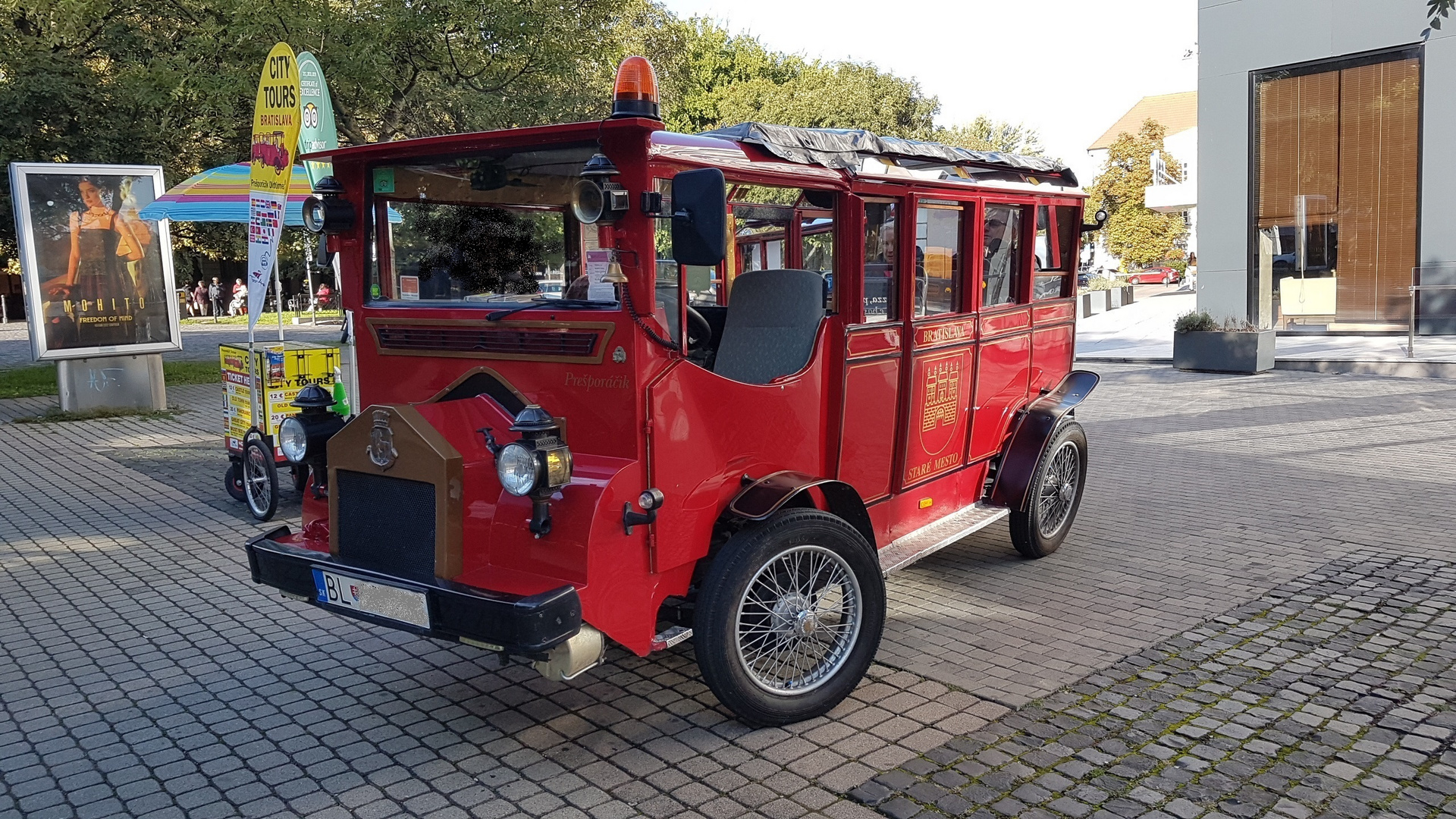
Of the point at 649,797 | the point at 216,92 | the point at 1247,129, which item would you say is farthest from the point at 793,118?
the point at 649,797

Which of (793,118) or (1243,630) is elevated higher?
(793,118)

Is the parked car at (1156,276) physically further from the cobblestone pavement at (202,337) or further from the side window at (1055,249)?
the side window at (1055,249)

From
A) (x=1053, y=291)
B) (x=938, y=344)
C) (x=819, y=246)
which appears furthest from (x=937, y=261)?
(x=1053, y=291)

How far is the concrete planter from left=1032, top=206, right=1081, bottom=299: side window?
9.64m

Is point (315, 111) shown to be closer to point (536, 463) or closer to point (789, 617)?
point (536, 463)

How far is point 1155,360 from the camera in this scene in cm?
1764

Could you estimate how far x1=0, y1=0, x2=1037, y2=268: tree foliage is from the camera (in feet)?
45.2

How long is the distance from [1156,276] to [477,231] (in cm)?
5216

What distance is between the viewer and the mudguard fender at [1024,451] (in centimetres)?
616

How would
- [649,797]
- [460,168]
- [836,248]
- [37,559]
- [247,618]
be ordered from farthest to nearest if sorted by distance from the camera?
[37,559] → [247,618] → [836,248] → [460,168] → [649,797]

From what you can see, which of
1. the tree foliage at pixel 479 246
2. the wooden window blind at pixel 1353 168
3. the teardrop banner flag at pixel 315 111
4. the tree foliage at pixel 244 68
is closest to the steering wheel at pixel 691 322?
the tree foliage at pixel 479 246

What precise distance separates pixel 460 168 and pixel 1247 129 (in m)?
18.5

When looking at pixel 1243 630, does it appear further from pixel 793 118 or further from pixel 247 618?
pixel 793 118

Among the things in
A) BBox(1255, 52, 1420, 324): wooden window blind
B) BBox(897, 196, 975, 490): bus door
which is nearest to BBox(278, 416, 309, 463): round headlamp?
BBox(897, 196, 975, 490): bus door
